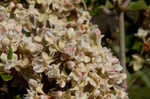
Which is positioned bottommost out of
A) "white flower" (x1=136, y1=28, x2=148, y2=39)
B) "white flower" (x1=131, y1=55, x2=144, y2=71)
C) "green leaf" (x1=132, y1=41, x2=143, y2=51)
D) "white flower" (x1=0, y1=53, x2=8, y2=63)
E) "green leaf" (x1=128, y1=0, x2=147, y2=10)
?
"white flower" (x1=131, y1=55, x2=144, y2=71)

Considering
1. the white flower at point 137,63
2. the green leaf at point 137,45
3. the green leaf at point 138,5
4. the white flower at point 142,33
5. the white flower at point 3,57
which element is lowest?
the white flower at point 137,63

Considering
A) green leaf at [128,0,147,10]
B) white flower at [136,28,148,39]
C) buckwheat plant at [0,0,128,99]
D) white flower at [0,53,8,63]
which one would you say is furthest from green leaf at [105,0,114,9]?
white flower at [0,53,8,63]

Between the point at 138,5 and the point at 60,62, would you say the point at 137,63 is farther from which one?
the point at 60,62

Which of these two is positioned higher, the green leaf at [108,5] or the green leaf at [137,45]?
the green leaf at [108,5]

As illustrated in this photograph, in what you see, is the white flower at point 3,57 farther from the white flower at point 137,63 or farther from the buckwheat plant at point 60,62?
the white flower at point 137,63

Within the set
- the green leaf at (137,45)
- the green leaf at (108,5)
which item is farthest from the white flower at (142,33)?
the green leaf at (108,5)

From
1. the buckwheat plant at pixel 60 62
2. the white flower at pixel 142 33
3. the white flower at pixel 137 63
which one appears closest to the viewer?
the buckwheat plant at pixel 60 62

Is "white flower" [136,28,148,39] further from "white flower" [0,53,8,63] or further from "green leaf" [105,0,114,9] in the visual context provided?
"white flower" [0,53,8,63]

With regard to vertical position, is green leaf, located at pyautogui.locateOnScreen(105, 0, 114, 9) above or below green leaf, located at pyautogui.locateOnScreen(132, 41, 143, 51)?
above

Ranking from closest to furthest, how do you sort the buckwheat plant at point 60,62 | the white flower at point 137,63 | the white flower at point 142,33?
the buckwheat plant at point 60,62 → the white flower at point 137,63 → the white flower at point 142,33
